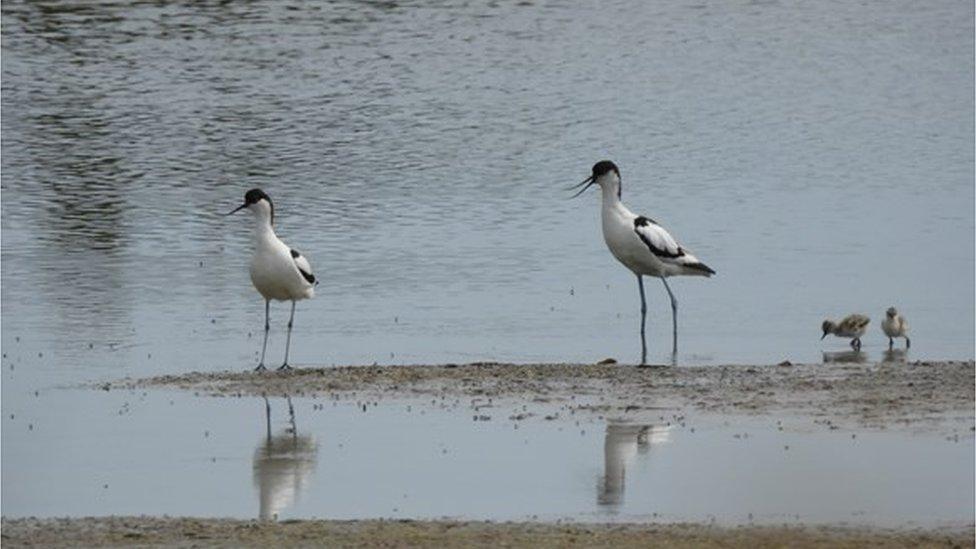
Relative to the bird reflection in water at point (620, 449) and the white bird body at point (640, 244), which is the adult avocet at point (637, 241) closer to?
the white bird body at point (640, 244)

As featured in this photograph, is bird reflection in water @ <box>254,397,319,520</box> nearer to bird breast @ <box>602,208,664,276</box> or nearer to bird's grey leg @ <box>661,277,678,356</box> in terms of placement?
bird's grey leg @ <box>661,277,678,356</box>

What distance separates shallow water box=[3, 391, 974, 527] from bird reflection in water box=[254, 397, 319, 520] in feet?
0.05

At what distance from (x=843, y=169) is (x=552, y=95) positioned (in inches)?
319

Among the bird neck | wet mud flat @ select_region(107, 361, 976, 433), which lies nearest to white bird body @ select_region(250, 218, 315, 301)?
wet mud flat @ select_region(107, 361, 976, 433)

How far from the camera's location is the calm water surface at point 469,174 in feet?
59.6

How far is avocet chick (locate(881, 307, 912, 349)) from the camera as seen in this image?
17.3 m

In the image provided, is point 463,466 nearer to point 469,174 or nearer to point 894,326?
point 894,326

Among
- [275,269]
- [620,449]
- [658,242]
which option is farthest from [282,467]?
[658,242]

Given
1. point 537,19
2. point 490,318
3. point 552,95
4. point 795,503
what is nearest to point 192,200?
point 490,318

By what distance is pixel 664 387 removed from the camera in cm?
1475

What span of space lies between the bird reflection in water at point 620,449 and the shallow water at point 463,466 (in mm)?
16

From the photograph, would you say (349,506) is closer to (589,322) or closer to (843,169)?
(589,322)

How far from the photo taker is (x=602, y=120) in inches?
1289

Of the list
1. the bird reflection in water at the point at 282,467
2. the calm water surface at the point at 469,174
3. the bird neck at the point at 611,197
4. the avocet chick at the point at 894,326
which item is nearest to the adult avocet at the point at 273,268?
the calm water surface at the point at 469,174
